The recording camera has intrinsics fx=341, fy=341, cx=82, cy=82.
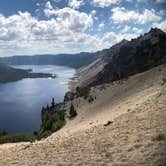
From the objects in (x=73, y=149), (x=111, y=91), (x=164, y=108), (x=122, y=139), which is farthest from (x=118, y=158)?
(x=111, y=91)

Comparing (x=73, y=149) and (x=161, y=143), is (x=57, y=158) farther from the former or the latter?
(x=161, y=143)

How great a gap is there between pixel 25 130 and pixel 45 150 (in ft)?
497

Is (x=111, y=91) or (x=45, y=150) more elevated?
(x=111, y=91)

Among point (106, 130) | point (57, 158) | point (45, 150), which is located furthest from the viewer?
point (106, 130)

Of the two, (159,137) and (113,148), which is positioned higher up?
(159,137)

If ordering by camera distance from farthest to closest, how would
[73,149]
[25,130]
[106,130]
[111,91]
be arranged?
[25,130] < [111,91] < [106,130] < [73,149]

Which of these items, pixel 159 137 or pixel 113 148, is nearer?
pixel 159 137

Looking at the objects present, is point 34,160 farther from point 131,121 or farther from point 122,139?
point 131,121

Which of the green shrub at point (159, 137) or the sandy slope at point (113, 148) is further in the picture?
the green shrub at point (159, 137)

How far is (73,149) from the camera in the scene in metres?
22.2

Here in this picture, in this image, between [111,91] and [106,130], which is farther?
[111,91]

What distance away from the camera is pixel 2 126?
19075 cm

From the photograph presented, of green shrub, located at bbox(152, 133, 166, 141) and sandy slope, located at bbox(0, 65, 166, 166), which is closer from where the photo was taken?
sandy slope, located at bbox(0, 65, 166, 166)

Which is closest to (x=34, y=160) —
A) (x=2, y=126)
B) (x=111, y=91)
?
(x=111, y=91)
